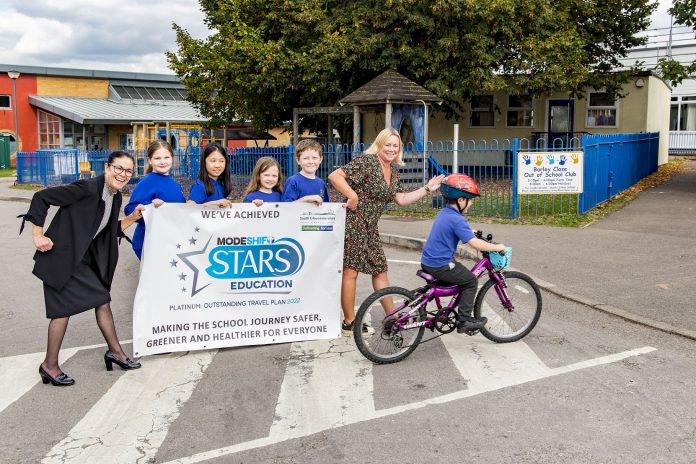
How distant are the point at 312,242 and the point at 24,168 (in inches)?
1090

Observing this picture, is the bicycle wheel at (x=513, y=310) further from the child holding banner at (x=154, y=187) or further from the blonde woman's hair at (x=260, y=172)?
the child holding banner at (x=154, y=187)

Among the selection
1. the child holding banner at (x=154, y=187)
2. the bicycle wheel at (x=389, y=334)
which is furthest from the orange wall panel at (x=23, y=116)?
the bicycle wheel at (x=389, y=334)

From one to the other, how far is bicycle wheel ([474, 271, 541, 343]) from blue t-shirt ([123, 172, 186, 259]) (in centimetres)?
283

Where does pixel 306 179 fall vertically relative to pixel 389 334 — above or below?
above

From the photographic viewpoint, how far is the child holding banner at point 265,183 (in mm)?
6430

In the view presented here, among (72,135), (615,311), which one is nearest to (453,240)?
(615,311)

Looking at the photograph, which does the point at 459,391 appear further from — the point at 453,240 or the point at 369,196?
the point at 369,196

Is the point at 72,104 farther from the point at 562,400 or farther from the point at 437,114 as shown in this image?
the point at 562,400

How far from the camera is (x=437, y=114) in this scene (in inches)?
1156

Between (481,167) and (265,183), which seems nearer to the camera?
(265,183)

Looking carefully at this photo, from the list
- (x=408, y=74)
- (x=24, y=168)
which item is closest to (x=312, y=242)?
(x=408, y=74)

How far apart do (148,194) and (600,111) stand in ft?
83.9

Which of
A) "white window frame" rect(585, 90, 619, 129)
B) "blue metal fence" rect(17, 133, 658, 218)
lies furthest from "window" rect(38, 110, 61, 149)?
"white window frame" rect(585, 90, 619, 129)

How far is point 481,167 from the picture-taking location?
19234mm
